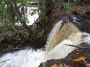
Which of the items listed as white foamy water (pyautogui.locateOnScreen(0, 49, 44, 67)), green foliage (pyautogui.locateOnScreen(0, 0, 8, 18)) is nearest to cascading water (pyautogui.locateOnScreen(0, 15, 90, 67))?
white foamy water (pyautogui.locateOnScreen(0, 49, 44, 67))

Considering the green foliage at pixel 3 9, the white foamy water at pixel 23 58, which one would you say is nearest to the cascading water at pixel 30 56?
the white foamy water at pixel 23 58

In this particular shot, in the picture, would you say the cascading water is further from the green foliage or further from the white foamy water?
the green foliage

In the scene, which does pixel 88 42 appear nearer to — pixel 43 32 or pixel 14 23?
pixel 43 32

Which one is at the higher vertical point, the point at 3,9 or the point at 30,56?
the point at 3,9

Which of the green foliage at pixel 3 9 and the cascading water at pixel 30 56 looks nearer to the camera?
the cascading water at pixel 30 56

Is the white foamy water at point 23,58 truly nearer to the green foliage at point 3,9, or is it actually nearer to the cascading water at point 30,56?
the cascading water at point 30,56

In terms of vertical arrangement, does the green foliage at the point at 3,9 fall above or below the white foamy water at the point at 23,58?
above

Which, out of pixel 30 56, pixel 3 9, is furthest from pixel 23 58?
pixel 3 9

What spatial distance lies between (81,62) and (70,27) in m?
3.55

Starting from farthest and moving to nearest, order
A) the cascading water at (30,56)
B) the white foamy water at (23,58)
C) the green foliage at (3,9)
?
the green foliage at (3,9) → the white foamy water at (23,58) → the cascading water at (30,56)

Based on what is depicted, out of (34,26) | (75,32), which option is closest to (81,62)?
(75,32)

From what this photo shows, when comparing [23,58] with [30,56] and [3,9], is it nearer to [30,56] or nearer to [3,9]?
[30,56]

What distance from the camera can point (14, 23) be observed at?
31.0 ft

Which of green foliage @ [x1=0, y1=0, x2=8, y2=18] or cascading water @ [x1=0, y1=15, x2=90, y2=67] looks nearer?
cascading water @ [x1=0, y1=15, x2=90, y2=67]
